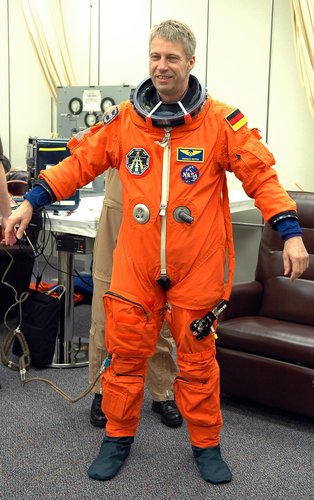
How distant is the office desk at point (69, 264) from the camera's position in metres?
2.91

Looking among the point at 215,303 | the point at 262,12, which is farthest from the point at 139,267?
the point at 262,12

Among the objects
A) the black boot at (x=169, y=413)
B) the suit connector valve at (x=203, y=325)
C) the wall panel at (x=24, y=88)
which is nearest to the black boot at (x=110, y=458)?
the black boot at (x=169, y=413)

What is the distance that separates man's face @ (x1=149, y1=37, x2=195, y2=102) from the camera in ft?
6.23

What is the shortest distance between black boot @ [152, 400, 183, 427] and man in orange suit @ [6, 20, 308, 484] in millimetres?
378

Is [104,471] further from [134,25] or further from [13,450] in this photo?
[134,25]

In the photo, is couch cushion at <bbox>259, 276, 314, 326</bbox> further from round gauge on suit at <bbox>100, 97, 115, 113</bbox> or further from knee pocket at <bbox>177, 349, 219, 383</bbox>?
round gauge on suit at <bbox>100, 97, 115, 113</bbox>

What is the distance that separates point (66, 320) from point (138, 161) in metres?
1.48

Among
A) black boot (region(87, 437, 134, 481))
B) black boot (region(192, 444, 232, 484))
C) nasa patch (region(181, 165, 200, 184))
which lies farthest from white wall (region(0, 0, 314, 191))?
black boot (region(87, 437, 134, 481))

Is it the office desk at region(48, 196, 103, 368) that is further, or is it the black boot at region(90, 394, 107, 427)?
the office desk at region(48, 196, 103, 368)

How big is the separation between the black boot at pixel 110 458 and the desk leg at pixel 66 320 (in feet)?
3.49

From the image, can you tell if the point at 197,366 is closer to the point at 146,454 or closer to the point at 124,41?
the point at 146,454

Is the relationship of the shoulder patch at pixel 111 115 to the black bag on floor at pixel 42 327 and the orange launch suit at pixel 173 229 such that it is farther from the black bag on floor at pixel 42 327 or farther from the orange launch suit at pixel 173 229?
the black bag on floor at pixel 42 327

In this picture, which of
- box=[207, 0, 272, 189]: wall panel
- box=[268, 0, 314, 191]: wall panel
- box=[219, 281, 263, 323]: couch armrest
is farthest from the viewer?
box=[207, 0, 272, 189]: wall panel

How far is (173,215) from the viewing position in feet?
6.42
